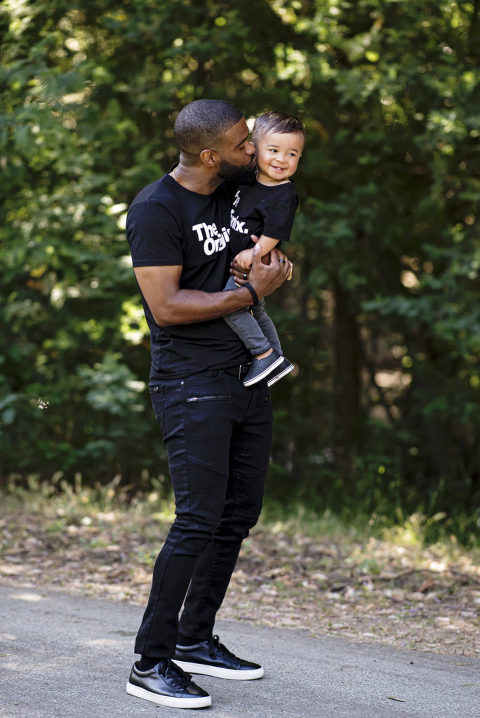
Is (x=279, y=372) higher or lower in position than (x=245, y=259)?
lower

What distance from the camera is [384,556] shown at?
599cm

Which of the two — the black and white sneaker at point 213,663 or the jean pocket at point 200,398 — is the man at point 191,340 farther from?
the black and white sneaker at point 213,663

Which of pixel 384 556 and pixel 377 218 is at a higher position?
pixel 377 218

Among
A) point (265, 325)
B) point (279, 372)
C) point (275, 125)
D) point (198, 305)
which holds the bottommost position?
point (279, 372)

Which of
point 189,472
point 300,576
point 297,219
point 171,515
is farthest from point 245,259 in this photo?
point 171,515

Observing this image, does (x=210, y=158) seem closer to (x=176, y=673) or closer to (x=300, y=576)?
(x=176, y=673)

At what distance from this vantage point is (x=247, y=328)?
3301mm

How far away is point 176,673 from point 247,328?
1299 millimetres

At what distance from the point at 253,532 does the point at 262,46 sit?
4.20 metres

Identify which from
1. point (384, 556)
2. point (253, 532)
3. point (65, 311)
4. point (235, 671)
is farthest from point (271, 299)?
point (235, 671)

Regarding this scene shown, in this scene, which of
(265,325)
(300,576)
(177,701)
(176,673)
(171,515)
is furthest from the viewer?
(171,515)

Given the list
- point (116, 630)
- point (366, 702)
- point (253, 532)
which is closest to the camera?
point (366, 702)

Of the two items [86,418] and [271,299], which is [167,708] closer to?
[86,418]

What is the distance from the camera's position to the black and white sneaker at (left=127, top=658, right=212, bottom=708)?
313cm
